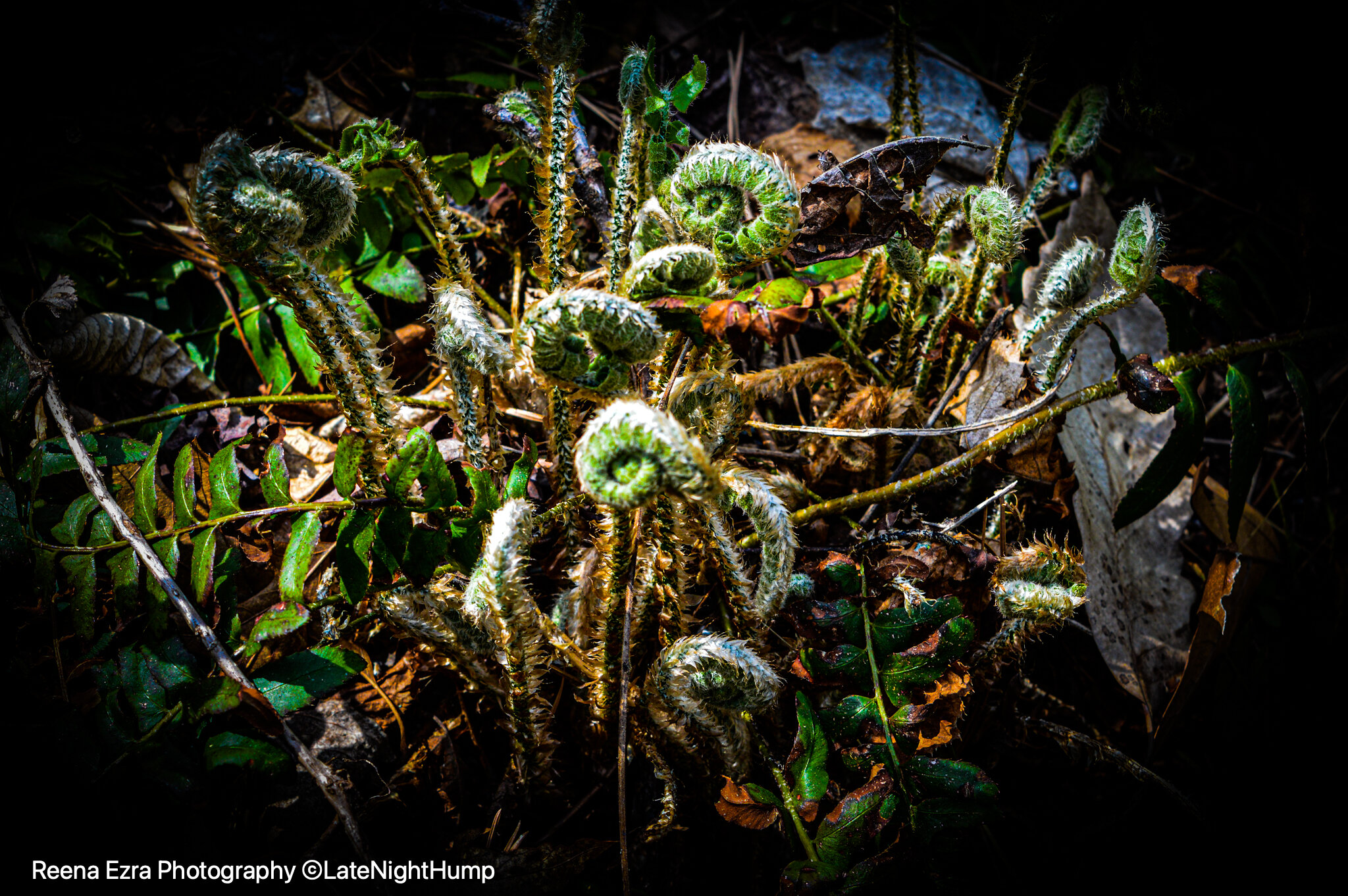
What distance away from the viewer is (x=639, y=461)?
85 cm

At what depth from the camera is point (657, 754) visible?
1404 mm

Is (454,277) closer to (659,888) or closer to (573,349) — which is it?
(573,349)

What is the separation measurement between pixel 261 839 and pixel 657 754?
89cm

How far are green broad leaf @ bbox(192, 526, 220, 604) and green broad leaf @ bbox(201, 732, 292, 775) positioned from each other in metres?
0.28

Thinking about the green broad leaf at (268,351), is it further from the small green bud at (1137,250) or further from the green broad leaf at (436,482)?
the small green bud at (1137,250)

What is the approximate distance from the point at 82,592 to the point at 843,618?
1540 mm

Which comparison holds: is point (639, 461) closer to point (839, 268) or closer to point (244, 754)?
point (244, 754)

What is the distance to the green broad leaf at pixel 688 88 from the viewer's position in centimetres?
135

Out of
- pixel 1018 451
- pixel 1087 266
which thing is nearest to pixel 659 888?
pixel 1018 451

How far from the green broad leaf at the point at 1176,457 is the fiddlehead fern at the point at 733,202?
0.88 metres

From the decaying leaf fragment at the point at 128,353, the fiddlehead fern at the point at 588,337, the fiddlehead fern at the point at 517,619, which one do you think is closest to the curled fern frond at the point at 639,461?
the fiddlehead fern at the point at 588,337

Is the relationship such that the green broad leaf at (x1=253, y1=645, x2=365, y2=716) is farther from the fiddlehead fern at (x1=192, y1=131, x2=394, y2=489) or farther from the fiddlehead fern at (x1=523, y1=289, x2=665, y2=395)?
the fiddlehead fern at (x1=523, y1=289, x2=665, y2=395)

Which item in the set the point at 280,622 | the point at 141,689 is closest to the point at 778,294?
the point at 280,622

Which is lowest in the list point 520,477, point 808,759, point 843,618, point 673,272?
point 808,759
